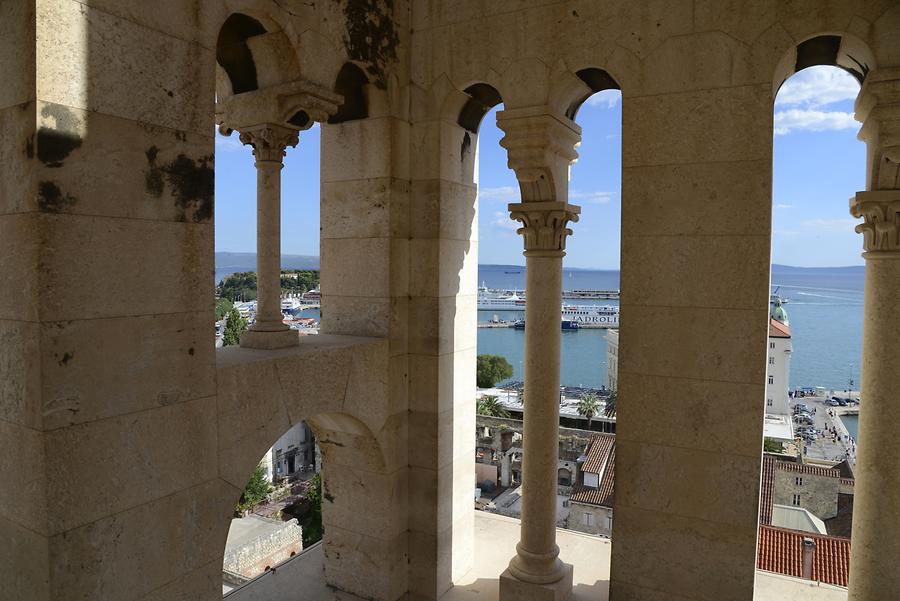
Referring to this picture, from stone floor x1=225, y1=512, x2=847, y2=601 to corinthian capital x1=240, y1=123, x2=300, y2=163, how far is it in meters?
5.00

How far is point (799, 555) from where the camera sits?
12641mm

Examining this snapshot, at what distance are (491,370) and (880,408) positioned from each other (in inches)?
2607

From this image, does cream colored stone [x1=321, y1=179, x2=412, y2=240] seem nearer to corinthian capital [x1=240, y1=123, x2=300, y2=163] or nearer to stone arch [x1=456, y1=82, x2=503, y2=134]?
stone arch [x1=456, y1=82, x2=503, y2=134]

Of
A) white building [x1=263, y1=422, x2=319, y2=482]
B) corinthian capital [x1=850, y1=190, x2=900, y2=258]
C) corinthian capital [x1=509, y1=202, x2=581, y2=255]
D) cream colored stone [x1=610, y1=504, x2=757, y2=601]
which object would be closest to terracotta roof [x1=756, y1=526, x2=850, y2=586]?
cream colored stone [x1=610, y1=504, x2=757, y2=601]

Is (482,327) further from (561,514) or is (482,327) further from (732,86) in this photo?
(732,86)

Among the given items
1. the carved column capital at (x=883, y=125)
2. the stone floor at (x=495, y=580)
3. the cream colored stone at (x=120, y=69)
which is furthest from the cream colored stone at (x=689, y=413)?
the cream colored stone at (x=120, y=69)

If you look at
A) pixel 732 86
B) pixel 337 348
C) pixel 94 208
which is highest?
pixel 732 86

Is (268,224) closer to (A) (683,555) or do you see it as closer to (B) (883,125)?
(A) (683,555)

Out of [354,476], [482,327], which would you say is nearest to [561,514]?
[354,476]

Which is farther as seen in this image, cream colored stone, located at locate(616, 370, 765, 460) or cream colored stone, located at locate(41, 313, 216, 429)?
cream colored stone, located at locate(616, 370, 765, 460)

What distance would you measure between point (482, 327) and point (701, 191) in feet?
447

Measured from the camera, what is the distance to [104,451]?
407 cm

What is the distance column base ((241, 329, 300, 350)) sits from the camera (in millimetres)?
5891

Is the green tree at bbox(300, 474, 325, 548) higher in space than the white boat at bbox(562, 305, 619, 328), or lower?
lower
